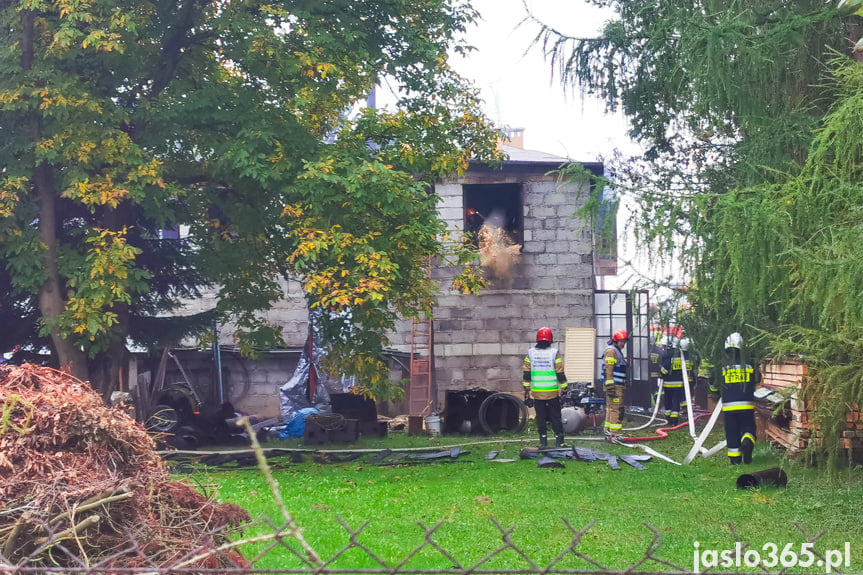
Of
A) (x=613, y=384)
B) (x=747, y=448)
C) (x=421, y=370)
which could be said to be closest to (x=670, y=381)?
(x=613, y=384)

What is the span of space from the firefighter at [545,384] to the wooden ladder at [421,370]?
18.3 feet

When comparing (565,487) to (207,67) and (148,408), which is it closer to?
(207,67)

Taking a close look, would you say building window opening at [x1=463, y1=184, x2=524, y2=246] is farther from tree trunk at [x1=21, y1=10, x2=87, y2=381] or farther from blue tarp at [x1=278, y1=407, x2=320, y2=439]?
tree trunk at [x1=21, y1=10, x2=87, y2=381]

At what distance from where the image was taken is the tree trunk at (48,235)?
11273 mm

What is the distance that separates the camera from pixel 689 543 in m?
6.67

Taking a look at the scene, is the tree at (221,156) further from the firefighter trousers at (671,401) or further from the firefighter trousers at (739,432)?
the firefighter trousers at (671,401)

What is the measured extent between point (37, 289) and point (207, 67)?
4201 mm

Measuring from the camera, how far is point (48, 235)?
11750mm

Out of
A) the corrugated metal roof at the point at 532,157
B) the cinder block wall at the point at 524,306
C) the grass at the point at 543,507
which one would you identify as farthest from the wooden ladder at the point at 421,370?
the grass at the point at 543,507

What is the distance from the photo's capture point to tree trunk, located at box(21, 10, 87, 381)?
1127 centimetres

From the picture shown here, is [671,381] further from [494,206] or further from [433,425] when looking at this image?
[494,206]

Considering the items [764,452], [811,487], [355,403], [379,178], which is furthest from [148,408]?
[811,487]

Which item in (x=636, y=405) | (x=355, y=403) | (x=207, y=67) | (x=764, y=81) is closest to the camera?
(x=764, y=81)

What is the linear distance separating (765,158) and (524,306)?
1078 cm
